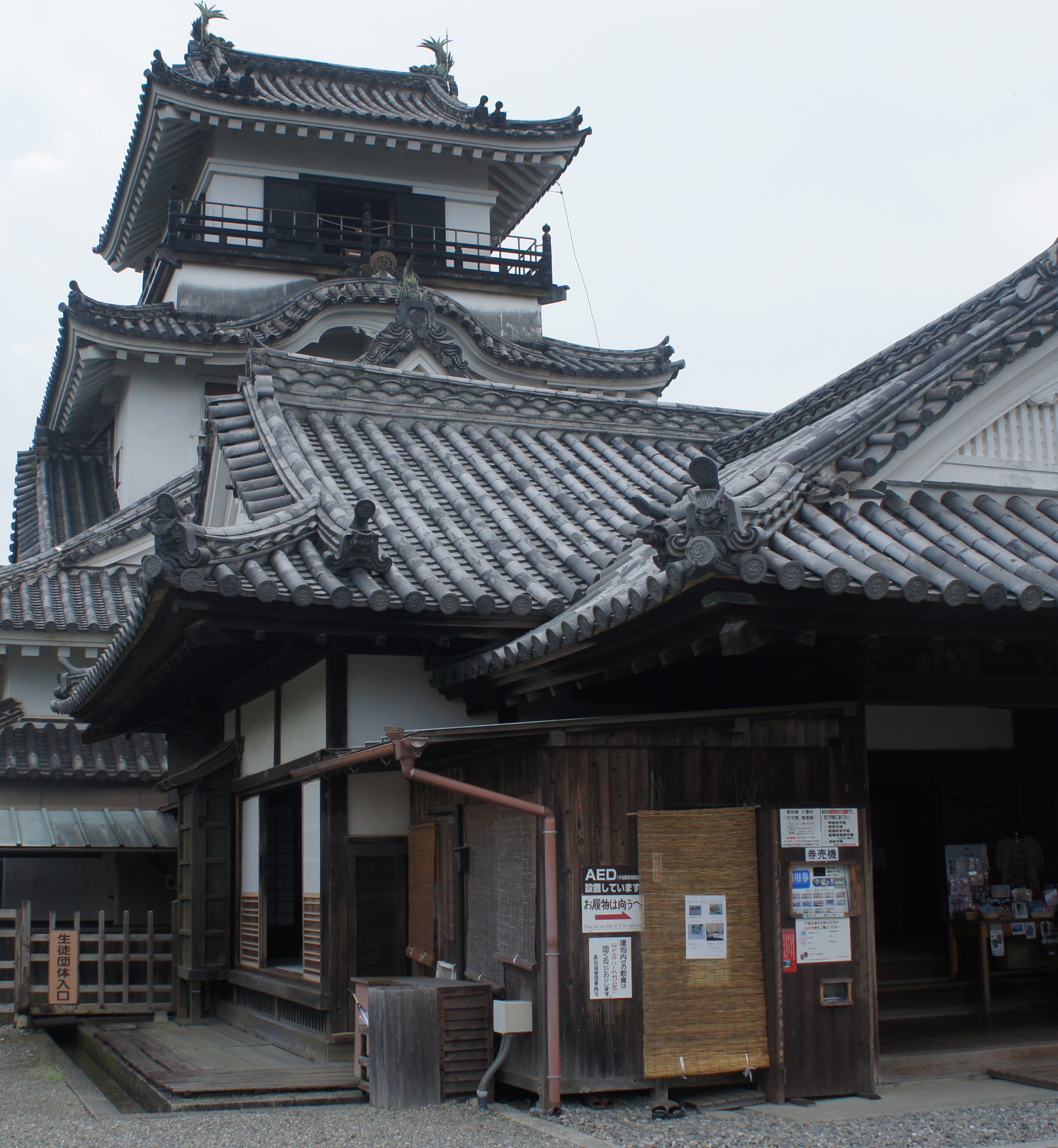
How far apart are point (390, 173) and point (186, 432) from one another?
25.6 feet

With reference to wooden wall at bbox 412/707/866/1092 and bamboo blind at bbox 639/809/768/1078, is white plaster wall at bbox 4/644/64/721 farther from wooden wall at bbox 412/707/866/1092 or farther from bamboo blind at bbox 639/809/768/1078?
bamboo blind at bbox 639/809/768/1078

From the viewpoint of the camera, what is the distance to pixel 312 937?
10.3m

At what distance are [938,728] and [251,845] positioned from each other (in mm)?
6856

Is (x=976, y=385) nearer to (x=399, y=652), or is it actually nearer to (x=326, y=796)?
(x=399, y=652)

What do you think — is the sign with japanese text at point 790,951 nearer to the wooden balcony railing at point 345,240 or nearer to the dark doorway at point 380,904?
the dark doorway at point 380,904

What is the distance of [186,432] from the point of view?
23.9 m

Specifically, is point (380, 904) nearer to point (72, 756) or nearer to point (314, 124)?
point (72, 756)

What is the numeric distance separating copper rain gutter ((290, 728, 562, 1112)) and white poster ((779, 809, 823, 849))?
1.55 meters

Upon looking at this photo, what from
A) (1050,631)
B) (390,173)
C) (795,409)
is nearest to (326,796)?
(1050,631)

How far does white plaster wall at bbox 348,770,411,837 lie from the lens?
10.2 m

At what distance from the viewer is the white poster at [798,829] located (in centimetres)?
825

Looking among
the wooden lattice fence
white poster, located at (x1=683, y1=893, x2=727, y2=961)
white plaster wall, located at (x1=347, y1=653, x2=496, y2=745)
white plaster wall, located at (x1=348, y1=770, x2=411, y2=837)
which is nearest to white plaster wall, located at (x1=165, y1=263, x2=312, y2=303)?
the wooden lattice fence

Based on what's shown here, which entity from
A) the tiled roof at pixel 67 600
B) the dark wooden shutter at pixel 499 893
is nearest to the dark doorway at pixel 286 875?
Result: the tiled roof at pixel 67 600

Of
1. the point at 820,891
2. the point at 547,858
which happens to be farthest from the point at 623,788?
the point at 820,891
